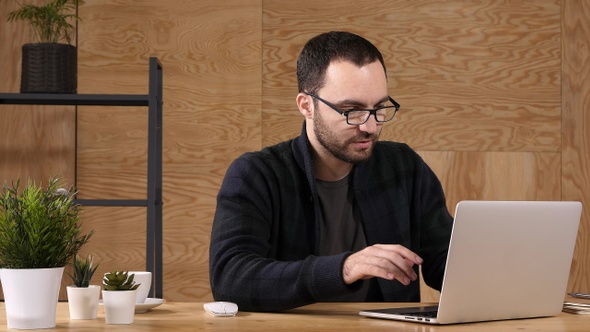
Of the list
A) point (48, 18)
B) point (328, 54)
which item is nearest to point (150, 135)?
point (48, 18)

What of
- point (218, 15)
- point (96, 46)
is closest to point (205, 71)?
point (218, 15)

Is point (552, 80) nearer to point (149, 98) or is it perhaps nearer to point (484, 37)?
point (484, 37)

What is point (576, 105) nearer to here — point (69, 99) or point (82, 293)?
point (69, 99)

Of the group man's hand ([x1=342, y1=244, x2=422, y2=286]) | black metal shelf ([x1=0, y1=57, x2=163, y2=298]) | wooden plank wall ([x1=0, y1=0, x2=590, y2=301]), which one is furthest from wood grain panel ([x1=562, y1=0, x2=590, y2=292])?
man's hand ([x1=342, y1=244, x2=422, y2=286])

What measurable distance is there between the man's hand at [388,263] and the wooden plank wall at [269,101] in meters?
1.80

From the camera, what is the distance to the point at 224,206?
1.93 metres

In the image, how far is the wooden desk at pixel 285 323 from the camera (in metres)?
1.37

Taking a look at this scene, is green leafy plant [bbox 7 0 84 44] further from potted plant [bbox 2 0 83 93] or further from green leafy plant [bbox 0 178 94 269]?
green leafy plant [bbox 0 178 94 269]

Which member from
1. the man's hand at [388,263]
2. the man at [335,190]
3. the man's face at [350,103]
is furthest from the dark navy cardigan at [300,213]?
the man's hand at [388,263]

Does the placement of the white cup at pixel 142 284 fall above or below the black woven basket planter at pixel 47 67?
below

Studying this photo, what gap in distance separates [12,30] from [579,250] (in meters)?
2.41

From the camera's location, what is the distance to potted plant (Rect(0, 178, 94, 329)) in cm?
130

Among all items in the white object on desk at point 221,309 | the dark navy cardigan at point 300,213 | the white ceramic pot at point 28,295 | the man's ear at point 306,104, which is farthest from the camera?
the man's ear at point 306,104

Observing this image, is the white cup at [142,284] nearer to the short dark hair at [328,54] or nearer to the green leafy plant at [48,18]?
the short dark hair at [328,54]
